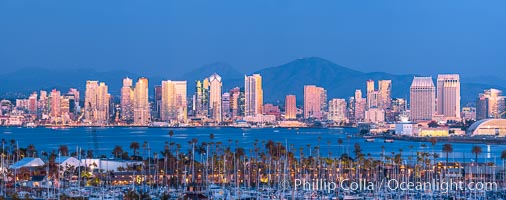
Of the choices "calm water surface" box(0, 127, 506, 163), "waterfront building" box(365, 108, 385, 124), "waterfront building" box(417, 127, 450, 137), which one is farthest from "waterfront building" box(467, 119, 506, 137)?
"waterfront building" box(365, 108, 385, 124)

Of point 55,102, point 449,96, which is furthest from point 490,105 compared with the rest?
point 55,102

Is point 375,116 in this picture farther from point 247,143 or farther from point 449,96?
point 247,143

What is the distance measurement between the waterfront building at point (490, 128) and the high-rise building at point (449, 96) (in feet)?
162

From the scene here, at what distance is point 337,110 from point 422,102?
15.3 metres

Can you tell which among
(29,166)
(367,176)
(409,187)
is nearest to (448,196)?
(409,187)

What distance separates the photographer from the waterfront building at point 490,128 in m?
104

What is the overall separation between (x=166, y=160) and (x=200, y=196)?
13090 mm

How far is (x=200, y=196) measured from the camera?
28484 millimetres

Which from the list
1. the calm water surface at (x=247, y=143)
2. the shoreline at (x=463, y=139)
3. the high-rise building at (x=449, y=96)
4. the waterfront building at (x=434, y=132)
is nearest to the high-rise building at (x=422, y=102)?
the high-rise building at (x=449, y=96)

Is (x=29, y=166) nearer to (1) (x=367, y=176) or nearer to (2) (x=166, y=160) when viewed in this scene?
(2) (x=166, y=160)

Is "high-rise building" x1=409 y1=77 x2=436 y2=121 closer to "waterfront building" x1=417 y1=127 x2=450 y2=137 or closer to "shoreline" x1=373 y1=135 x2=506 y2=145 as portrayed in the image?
"waterfront building" x1=417 y1=127 x2=450 y2=137

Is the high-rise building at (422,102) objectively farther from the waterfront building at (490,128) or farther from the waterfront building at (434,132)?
the waterfront building at (490,128)

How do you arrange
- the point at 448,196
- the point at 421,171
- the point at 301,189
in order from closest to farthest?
the point at 448,196 < the point at 301,189 < the point at 421,171

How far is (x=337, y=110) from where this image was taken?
6555 inches
